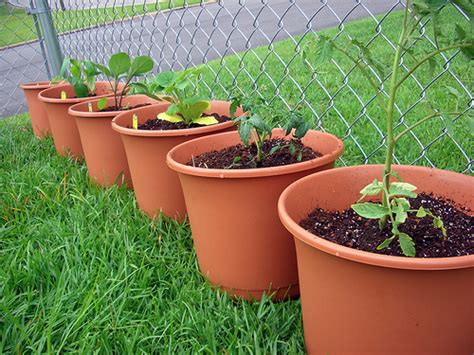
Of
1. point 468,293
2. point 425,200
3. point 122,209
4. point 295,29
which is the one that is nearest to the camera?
point 468,293

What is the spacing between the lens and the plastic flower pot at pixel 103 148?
5.20 feet

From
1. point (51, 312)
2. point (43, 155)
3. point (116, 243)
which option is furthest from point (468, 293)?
point (43, 155)

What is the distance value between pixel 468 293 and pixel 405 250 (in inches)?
3.9

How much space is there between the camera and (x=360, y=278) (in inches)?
25.8

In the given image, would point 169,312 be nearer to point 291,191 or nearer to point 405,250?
point 291,191

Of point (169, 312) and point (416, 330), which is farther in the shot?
point (169, 312)

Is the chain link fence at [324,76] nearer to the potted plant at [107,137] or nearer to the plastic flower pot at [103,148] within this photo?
the potted plant at [107,137]

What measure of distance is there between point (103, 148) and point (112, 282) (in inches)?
27.3

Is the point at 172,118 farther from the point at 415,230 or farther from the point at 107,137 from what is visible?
the point at 415,230

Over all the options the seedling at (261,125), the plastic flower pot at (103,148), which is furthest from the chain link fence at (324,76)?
the plastic flower pot at (103,148)

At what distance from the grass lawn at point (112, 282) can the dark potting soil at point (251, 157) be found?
276 millimetres

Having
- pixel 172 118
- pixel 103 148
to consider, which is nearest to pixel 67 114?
pixel 103 148

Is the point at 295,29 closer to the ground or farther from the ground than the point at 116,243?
farther from the ground

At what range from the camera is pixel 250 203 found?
0.96 m
